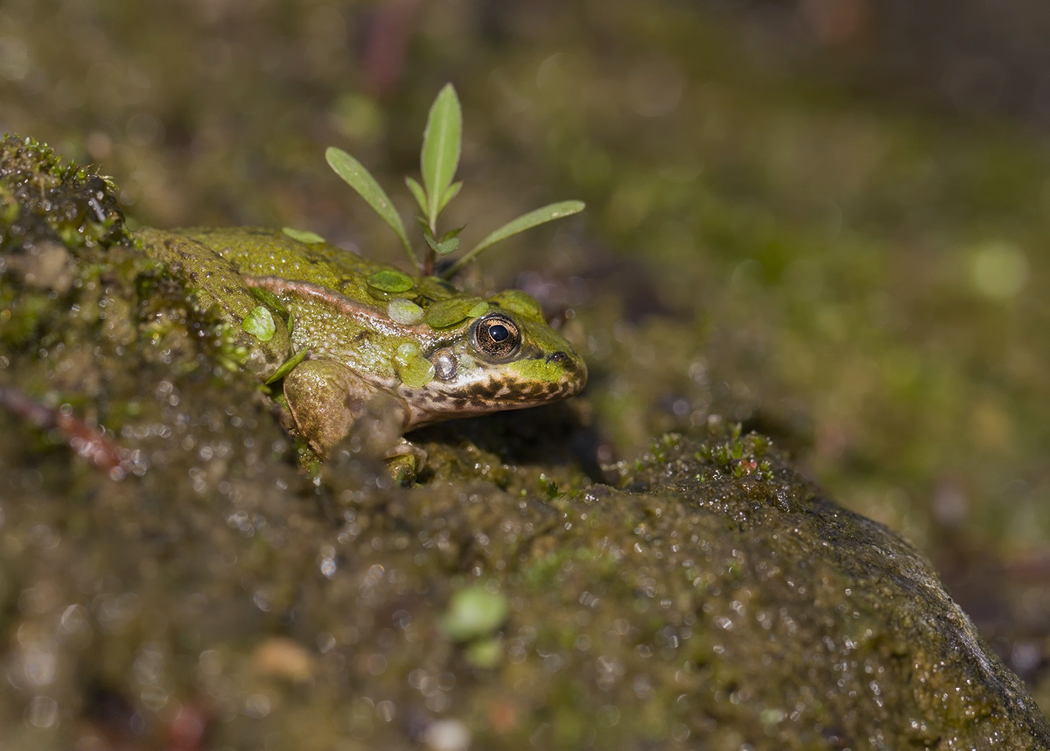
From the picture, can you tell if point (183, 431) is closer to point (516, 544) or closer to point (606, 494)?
point (516, 544)

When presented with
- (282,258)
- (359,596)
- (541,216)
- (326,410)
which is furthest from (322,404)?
(541,216)

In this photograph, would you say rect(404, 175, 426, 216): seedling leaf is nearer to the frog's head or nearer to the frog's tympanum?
the frog's tympanum

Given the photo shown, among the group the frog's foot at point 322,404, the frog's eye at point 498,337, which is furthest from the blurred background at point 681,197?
the frog's foot at point 322,404

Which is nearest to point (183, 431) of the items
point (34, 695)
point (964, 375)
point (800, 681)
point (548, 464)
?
point (34, 695)

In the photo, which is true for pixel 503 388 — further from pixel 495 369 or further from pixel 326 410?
pixel 326 410

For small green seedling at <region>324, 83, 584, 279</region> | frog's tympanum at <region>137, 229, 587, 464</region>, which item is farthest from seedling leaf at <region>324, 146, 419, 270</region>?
frog's tympanum at <region>137, 229, 587, 464</region>

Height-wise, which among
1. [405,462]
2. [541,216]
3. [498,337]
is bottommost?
[405,462]
